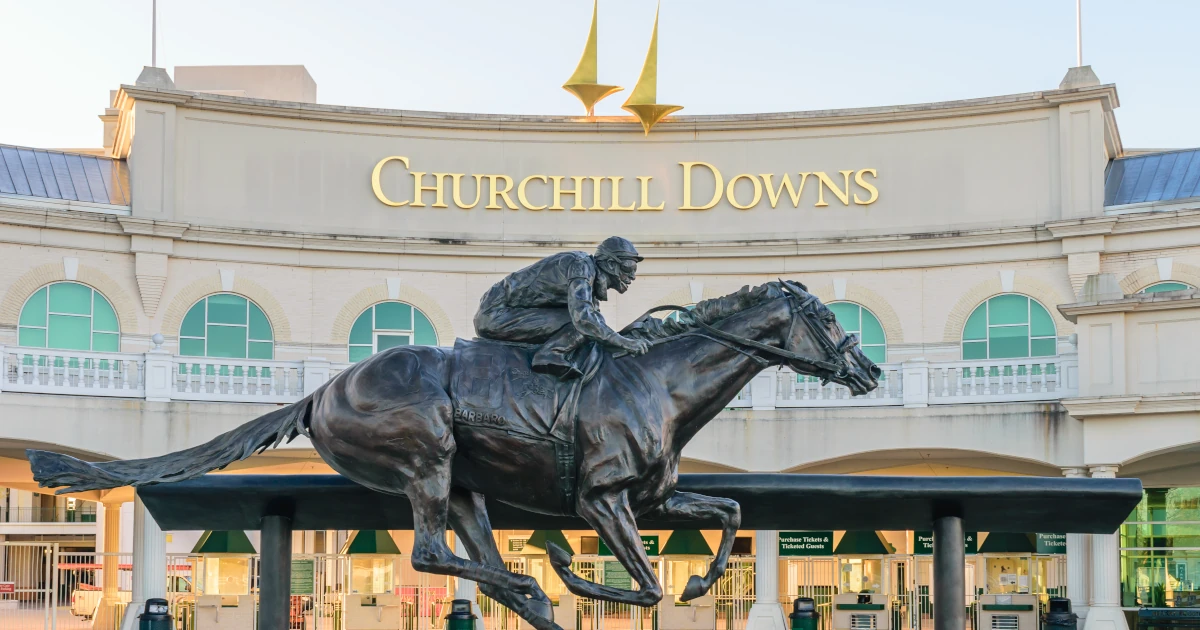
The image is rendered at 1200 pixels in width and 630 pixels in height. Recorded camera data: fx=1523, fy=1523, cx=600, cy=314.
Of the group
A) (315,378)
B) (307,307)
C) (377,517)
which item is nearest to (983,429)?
(315,378)

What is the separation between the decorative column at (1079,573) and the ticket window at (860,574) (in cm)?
461

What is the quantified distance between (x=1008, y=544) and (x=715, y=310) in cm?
2365

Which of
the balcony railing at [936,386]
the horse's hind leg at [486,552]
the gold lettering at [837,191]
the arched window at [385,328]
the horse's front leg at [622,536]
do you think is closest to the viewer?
the horse's front leg at [622,536]

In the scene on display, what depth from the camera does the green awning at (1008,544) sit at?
2947 centimetres

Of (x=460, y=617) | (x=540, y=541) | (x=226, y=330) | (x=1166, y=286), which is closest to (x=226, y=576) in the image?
(x=226, y=330)

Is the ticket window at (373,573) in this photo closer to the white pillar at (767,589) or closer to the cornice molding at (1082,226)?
the white pillar at (767,589)

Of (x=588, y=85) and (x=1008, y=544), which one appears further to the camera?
(x=588, y=85)

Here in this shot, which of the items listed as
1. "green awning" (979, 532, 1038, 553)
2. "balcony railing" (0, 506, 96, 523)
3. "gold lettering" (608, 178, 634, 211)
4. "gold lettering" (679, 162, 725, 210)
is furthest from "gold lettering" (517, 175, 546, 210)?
"balcony railing" (0, 506, 96, 523)

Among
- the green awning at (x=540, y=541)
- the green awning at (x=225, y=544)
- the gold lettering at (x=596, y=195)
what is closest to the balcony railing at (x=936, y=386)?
the green awning at (x=540, y=541)

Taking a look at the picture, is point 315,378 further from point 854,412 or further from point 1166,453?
point 1166,453

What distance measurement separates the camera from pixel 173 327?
109 feet

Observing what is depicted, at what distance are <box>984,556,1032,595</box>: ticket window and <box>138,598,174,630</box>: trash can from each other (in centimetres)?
1566

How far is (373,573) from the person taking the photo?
3166 cm

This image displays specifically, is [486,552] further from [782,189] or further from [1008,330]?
[782,189]
